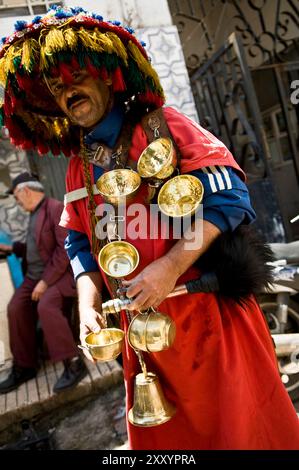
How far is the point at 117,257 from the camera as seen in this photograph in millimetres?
1514

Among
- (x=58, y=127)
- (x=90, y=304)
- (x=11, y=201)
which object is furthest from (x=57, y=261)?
(x=90, y=304)

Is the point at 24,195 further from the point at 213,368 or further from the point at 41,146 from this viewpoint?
the point at 213,368

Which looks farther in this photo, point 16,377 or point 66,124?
point 16,377

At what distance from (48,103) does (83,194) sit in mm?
568

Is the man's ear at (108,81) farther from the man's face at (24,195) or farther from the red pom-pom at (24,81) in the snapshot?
the man's face at (24,195)

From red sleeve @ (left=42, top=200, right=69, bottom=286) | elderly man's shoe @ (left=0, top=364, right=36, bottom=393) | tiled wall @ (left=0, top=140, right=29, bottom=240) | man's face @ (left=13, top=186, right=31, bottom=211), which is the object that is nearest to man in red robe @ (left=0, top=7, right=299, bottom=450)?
red sleeve @ (left=42, top=200, right=69, bottom=286)

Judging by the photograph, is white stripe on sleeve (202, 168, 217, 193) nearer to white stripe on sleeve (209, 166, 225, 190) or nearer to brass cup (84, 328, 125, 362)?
Result: white stripe on sleeve (209, 166, 225, 190)

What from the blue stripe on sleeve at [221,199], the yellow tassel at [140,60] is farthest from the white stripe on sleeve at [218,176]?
the yellow tassel at [140,60]

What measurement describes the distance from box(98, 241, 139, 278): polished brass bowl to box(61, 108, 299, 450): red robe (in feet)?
0.30

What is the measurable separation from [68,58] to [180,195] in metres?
0.72

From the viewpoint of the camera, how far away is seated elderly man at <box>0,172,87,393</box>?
12.0 ft

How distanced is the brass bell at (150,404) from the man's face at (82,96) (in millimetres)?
1180

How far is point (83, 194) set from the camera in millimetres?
1763
